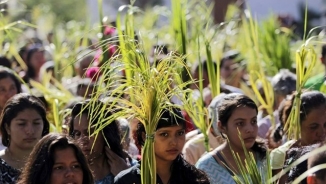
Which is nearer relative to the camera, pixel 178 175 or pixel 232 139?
pixel 178 175

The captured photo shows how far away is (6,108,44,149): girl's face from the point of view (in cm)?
589

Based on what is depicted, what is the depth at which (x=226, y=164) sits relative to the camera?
567 centimetres

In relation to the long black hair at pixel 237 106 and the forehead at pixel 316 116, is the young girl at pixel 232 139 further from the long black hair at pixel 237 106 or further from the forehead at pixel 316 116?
the forehead at pixel 316 116

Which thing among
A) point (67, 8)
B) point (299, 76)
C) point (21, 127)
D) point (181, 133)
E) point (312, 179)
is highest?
point (67, 8)

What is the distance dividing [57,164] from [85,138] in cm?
77

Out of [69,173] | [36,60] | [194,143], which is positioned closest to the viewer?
[69,173]

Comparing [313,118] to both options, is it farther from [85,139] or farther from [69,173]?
[69,173]

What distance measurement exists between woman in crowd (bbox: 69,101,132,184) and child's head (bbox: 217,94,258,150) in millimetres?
563

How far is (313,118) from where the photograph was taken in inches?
233

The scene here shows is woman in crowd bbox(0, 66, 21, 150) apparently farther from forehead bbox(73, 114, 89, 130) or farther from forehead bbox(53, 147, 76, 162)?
forehead bbox(53, 147, 76, 162)

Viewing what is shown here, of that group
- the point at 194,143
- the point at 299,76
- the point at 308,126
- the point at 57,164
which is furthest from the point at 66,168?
the point at 194,143

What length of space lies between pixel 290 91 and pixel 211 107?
60.9 inches

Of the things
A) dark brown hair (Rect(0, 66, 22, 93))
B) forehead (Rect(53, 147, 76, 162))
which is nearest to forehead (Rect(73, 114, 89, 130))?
forehead (Rect(53, 147, 76, 162))

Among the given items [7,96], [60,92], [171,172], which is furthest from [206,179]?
[60,92]
